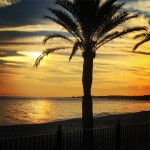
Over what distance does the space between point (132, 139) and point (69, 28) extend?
7.17 m

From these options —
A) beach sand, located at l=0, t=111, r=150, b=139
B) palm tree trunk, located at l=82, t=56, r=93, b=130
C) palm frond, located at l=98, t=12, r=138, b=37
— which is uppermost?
palm frond, located at l=98, t=12, r=138, b=37

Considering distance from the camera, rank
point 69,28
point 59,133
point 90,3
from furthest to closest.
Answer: point 69,28
point 90,3
point 59,133

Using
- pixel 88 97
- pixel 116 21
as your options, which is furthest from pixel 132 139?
pixel 116 21

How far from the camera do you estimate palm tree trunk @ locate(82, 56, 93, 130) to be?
60.3 ft

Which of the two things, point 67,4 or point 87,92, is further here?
point 87,92

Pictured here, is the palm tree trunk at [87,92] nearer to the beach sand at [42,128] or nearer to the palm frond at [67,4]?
the palm frond at [67,4]

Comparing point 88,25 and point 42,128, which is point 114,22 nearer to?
point 88,25

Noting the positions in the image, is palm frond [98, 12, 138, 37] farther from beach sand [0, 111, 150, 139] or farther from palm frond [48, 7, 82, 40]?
beach sand [0, 111, 150, 139]

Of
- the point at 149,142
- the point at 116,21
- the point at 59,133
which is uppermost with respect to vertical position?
the point at 116,21

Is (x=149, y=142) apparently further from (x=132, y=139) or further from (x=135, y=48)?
(x=135, y=48)

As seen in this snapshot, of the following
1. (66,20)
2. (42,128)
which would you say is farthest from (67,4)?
(42,128)

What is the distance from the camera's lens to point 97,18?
18.1m

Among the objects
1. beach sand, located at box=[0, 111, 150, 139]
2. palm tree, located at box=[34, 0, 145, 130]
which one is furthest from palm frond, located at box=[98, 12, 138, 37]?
beach sand, located at box=[0, 111, 150, 139]

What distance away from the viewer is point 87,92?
60.8ft
